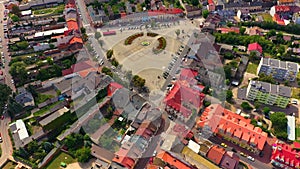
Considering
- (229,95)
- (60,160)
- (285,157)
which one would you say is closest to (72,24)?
(60,160)

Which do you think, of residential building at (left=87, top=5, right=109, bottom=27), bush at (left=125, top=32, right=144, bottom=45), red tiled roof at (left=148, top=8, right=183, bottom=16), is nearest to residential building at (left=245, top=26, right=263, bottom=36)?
red tiled roof at (left=148, top=8, right=183, bottom=16)

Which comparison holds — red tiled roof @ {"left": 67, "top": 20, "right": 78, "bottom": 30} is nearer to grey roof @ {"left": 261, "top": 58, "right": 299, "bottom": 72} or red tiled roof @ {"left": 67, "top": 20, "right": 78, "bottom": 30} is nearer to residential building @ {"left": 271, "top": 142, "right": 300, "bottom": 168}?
grey roof @ {"left": 261, "top": 58, "right": 299, "bottom": 72}

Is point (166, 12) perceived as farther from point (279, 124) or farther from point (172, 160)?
point (172, 160)

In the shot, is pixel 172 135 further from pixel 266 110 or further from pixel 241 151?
pixel 266 110

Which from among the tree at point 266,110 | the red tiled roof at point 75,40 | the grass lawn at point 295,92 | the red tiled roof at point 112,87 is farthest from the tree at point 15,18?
the grass lawn at point 295,92

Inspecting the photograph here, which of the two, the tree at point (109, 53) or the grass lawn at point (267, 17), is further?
the grass lawn at point (267, 17)

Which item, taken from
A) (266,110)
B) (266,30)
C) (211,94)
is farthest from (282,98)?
(266,30)

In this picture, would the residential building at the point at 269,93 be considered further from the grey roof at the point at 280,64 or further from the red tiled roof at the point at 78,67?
the red tiled roof at the point at 78,67
